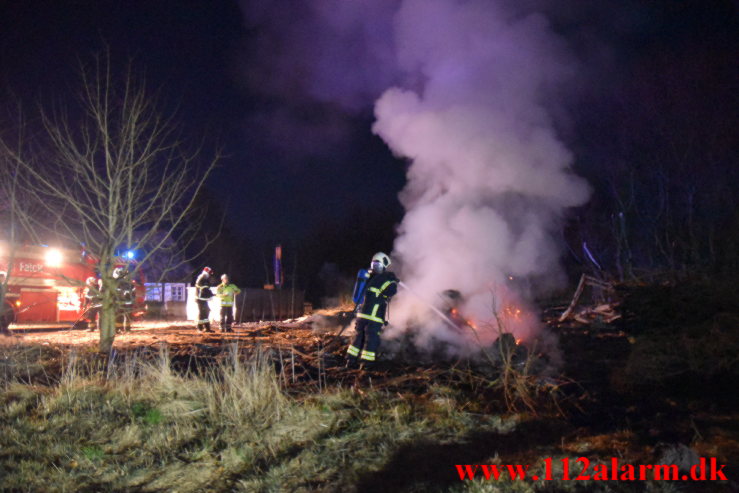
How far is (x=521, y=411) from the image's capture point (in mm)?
4234

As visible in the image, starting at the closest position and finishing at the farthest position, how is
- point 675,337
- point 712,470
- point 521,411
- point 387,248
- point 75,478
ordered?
point 712,470 → point 75,478 → point 521,411 → point 675,337 → point 387,248

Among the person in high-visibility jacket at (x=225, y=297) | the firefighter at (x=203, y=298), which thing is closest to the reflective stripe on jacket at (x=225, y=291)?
the person in high-visibility jacket at (x=225, y=297)

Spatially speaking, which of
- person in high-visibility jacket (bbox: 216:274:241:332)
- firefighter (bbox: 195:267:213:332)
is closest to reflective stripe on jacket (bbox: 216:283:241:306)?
person in high-visibility jacket (bbox: 216:274:241:332)

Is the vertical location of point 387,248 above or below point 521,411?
above

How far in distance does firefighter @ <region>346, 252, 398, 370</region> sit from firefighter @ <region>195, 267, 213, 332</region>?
19.9ft

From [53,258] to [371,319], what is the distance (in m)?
9.66

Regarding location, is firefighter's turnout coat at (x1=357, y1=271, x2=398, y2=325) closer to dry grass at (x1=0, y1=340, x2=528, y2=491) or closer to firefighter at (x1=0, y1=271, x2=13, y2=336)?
dry grass at (x1=0, y1=340, x2=528, y2=491)

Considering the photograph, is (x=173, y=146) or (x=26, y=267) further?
(x=26, y=267)

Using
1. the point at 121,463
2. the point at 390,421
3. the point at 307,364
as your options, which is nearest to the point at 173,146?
the point at 307,364

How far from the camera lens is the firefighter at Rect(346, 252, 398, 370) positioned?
6355 millimetres

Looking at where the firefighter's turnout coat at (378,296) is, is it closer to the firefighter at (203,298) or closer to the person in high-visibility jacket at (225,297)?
the person in high-visibility jacket at (225,297)

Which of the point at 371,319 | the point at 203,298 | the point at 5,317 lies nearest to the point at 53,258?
the point at 5,317

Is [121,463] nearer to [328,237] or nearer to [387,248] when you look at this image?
[387,248]

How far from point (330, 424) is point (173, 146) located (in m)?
5.19
